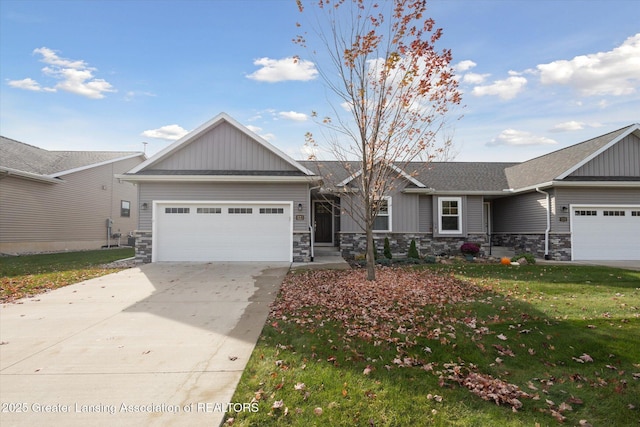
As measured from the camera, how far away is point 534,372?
3891 mm

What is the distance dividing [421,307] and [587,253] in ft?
40.0

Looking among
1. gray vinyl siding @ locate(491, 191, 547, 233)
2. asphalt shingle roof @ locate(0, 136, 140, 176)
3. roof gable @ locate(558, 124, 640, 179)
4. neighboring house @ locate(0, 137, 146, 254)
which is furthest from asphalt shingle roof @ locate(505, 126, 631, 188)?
asphalt shingle roof @ locate(0, 136, 140, 176)

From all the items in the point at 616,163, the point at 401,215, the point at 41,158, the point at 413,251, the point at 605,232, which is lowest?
the point at 413,251

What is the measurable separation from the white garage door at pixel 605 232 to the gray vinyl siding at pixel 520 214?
3.91 ft

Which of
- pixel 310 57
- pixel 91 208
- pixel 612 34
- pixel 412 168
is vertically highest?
pixel 612 34

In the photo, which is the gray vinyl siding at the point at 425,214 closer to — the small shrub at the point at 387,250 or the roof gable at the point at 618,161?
the small shrub at the point at 387,250

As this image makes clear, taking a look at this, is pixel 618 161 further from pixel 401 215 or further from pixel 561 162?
pixel 401 215

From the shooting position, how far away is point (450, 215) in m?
16.2

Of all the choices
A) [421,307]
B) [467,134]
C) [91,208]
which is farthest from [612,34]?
[91,208]

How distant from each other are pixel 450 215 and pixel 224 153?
419 inches

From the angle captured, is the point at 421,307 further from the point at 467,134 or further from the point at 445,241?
the point at 445,241

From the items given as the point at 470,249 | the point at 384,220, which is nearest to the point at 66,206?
the point at 384,220

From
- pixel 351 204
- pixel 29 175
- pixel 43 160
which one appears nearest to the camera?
pixel 351 204

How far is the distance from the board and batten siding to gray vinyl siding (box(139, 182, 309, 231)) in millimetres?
8288
